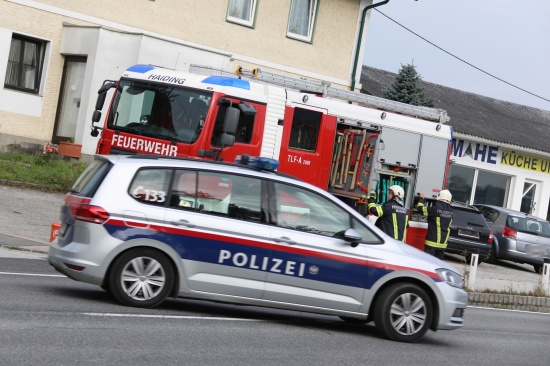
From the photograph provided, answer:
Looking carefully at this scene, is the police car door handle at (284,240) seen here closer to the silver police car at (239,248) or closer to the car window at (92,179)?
the silver police car at (239,248)

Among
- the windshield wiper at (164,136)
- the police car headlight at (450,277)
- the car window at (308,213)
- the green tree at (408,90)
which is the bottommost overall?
the police car headlight at (450,277)

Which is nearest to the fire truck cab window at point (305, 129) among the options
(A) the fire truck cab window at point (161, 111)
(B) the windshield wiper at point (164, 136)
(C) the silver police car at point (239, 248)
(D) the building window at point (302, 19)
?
(A) the fire truck cab window at point (161, 111)

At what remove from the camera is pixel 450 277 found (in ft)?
37.8

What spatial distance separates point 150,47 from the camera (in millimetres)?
25875

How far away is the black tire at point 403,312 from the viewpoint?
1119 centimetres

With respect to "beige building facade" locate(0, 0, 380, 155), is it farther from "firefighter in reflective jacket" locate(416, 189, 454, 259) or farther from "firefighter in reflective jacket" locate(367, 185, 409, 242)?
"firefighter in reflective jacket" locate(367, 185, 409, 242)

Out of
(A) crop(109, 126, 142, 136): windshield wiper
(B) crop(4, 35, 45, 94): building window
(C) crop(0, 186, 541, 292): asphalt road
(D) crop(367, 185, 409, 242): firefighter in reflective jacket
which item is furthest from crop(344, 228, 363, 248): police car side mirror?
(B) crop(4, 35, 45, 94): building window

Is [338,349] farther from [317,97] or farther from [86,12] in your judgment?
[86,12]

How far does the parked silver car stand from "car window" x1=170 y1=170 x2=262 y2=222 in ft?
55.0

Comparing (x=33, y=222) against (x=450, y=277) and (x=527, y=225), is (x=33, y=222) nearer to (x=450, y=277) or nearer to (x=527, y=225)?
(x=450, y=277)

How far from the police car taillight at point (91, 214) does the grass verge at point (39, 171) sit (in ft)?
38.7

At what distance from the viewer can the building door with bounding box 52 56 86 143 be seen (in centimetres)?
2661

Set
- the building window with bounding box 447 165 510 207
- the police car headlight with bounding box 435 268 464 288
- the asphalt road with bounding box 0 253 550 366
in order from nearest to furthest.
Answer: the asphalt road with bounding box 0 253 550 366 < the police car headlight with bounding box 435 268 464 288 < the building window with bounding box 447 165 510 207

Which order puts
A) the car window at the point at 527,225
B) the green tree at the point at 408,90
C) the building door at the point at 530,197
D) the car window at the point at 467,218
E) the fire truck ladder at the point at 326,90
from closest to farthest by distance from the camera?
the fire truck ladder at the point at 326,90
the car window at the point at 467,218
the car window at the point at 527,225
the green tree at the point at 408,90
the building door at the point at 530,197
